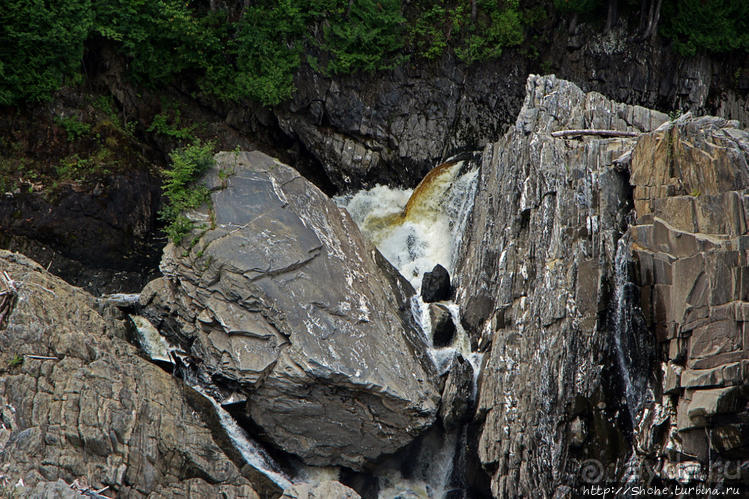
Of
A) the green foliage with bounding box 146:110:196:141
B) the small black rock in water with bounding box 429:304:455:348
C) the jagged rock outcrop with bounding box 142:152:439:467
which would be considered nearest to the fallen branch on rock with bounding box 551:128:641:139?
the small black rock in water with bounding box 429:304:455:348

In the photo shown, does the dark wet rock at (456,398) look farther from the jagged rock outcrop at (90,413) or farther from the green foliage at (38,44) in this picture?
the green foliage at (38,44)

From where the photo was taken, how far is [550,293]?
14.1 metres

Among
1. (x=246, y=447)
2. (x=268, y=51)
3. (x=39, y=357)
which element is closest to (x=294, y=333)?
(x=246, y=447)

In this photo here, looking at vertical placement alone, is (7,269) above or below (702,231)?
below

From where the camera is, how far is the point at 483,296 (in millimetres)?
16750

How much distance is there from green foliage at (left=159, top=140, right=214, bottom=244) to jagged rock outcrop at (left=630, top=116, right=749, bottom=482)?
33.5ft

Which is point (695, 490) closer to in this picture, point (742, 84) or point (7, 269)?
point (7, 269)

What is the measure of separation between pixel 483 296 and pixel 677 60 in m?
12.8

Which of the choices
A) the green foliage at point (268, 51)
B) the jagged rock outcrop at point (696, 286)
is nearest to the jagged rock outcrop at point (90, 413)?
the jagged rock outcrop at point (696, 286)

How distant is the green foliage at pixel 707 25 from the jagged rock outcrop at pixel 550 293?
781cm

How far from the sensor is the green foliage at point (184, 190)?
53.5 feet

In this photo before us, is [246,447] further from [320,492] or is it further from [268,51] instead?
[268,51]

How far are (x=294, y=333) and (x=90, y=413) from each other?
178 inches

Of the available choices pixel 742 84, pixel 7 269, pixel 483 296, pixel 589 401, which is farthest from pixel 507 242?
pixel 742 84
